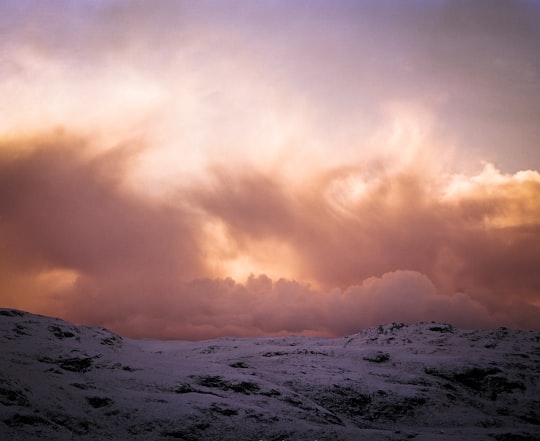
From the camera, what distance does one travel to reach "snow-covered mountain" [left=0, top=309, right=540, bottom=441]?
5647 cm

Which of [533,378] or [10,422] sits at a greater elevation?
[533,378]

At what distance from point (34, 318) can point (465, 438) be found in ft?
406

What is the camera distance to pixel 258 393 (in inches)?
3174

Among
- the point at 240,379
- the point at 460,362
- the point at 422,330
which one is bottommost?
the point at 240,379

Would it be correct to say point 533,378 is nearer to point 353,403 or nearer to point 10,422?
point 353,403

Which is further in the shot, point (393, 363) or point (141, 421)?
point (393, 363)

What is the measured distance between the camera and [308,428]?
61.4 m

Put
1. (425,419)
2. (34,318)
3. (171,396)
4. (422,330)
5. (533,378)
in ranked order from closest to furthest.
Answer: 1. (171,396)
2. (425,419)
3. (533,378)
4. (34,318)
5. (422,330)

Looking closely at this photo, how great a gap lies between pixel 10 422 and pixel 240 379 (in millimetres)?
47162

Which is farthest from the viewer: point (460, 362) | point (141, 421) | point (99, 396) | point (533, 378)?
point (460, 362)

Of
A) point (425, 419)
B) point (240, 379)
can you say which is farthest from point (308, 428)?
point (425, 419)

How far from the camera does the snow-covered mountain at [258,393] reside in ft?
185

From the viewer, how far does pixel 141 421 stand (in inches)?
2302

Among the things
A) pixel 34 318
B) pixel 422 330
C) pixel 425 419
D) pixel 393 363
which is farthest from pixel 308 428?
pixel 422 330
